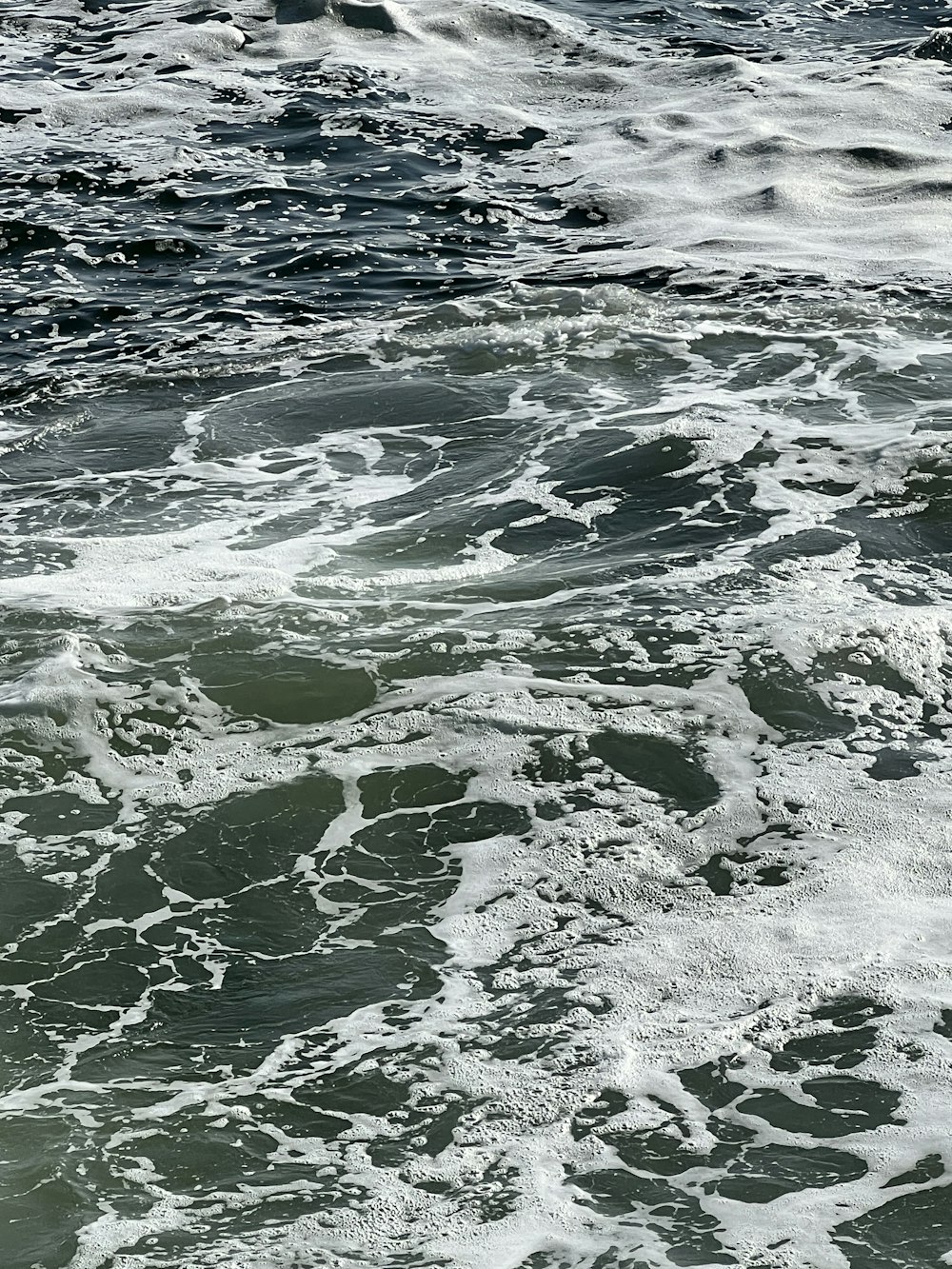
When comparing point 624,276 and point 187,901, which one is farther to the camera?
point 624,276

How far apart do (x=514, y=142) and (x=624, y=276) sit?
3.17m

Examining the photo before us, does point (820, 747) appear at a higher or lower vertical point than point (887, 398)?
lower

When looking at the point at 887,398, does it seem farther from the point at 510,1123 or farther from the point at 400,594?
the point at 510,1123

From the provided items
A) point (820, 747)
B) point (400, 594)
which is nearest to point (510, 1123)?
point (820, 747)

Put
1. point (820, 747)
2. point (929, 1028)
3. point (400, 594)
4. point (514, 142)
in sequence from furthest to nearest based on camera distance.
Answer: point (514, 142) < point (400, 594) < point (820, 747) < point (929, 1028)

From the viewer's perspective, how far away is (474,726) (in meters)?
4.85

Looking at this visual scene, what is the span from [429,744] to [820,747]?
140cm

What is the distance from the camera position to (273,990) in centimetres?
378

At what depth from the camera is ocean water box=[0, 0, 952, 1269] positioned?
10.5 ft

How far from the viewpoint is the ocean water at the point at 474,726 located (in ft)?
10.5

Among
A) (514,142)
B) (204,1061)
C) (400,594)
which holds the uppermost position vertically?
(514,142)

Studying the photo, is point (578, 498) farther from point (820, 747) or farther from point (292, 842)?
point (292, 842)

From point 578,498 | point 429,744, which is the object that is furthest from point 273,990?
point 578,498

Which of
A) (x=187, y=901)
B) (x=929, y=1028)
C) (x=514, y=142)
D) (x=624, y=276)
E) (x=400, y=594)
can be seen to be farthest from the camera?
(x=514, y=142)
